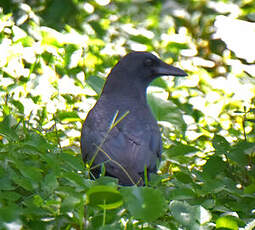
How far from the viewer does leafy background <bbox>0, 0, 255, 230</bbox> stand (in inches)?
89.3

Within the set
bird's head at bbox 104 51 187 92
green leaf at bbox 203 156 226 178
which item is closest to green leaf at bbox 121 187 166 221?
green leaf at bbox 203 156 226 178

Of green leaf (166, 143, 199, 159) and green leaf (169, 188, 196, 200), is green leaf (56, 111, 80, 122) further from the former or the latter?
green leaf (169, 188, 196, 200)

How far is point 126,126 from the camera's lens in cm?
364

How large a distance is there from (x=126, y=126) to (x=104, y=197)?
156 cm

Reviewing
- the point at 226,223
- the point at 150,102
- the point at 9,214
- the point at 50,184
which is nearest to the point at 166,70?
the point at 150,102

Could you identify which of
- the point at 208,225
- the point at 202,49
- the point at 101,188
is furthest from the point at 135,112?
the point at 202,49

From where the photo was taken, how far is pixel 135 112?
3881 millimetres

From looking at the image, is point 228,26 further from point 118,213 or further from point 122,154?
point 118,213

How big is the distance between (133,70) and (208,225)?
2.04 metres

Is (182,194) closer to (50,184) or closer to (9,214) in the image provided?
(50,184)

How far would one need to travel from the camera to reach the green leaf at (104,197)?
2.05 m

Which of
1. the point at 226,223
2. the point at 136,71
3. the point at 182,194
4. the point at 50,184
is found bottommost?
the point at 136,71

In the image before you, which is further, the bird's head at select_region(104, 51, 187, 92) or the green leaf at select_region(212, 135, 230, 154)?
the bird's head at select_region(104, 51, 187, 92)

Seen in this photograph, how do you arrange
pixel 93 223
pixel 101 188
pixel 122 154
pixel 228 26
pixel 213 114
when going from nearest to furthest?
pixel 101 188
pixel 93 223
pixel 228 26
pixel 122 154
pixel 213 114
